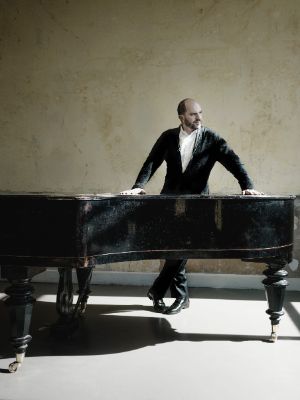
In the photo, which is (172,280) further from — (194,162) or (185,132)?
(185,132)

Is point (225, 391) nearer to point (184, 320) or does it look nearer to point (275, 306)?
point (275, 306)

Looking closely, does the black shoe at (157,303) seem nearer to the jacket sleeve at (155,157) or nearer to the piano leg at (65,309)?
the piano leg at (65,309)

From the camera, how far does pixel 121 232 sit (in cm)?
237

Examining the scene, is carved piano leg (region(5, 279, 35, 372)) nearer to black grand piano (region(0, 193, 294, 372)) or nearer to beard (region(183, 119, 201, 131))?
black grand piano (region(0, 193, 294, 372))

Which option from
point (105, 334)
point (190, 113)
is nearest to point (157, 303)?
point (105, 334)

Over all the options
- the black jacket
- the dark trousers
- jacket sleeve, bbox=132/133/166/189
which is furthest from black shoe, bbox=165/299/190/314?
Result: jacket sleeve, bbox=132/133/166/189

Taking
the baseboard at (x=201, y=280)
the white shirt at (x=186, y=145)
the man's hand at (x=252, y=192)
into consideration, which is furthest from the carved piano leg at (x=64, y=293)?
the baseboard at (x=201, y=280)

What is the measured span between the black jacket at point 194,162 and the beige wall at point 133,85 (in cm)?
124

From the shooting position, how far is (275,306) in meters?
2.81

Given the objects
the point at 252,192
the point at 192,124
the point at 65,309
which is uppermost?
the point at 192,124

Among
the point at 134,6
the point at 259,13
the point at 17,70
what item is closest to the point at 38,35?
the point at 17,70

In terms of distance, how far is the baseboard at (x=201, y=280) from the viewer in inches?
174

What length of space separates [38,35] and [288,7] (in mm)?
2423

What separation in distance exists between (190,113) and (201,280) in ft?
6.40
